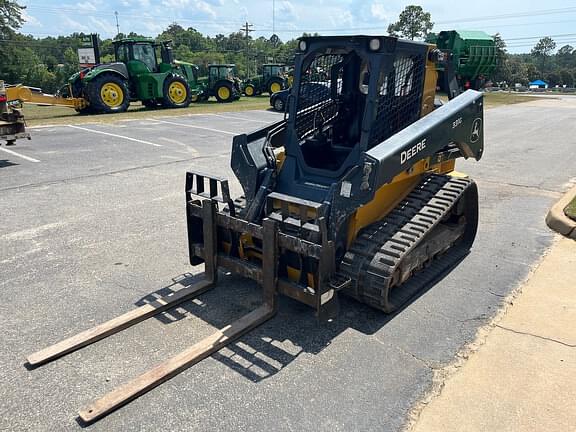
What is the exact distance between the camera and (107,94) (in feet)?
63.5

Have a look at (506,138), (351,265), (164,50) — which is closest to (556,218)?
(351,265)

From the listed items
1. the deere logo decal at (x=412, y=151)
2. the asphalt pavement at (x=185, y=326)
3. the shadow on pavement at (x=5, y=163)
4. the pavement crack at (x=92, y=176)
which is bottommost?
the asphalt pavement at (x=185, y=326)

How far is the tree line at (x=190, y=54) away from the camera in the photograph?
58781 millimetres

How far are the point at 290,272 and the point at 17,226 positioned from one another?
3981 mm

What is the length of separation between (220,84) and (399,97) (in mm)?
24563

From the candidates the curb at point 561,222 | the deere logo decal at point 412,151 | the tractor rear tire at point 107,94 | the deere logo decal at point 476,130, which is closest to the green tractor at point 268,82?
the tractor rear tire at point 107,94

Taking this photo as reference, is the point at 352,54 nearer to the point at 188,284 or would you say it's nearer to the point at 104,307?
the point at 188,284

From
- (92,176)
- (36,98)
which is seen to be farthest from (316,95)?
(36,98)

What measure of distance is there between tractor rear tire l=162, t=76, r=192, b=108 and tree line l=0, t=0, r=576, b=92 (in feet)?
11.4

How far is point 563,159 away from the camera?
37.7 ft

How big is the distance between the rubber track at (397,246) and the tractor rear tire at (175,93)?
1885 cm

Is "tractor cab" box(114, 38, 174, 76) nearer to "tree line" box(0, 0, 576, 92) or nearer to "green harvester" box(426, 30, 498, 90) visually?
"tree line" box(0, 0, 576, 92)

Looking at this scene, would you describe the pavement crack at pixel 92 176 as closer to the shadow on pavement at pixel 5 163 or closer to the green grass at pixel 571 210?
the shadow on pavement at pixel 5 163

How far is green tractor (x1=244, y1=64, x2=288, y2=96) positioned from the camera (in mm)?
31784
